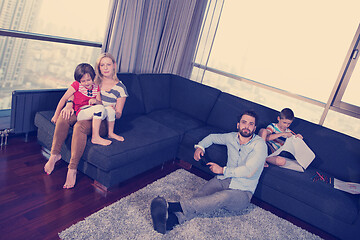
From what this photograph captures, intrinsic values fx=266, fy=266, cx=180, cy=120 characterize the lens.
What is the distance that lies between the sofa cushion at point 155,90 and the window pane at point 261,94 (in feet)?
3.23

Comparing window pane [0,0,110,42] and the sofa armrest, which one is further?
window pane [0,0,110,42]

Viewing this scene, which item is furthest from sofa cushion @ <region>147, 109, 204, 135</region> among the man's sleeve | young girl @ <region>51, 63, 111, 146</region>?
young girl @ <region>51, 63, 111, 146</region>

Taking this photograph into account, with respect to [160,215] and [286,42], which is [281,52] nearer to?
[286,42]

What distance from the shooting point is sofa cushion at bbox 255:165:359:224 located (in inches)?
86.6

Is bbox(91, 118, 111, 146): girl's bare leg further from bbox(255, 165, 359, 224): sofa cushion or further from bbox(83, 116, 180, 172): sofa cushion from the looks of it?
bbox(255, 165, 359, 224): sofa cushion

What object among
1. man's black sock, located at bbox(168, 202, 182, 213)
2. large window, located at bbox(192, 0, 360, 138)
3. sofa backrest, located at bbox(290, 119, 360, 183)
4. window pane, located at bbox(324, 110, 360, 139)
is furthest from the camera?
large window, located at bbox(192, 0, 360, 138)

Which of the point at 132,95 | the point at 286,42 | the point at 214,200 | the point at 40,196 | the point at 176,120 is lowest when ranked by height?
the point at 40,196

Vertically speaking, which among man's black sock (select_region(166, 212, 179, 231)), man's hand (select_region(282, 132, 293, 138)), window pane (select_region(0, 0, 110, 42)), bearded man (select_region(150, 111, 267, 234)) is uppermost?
window pane (select_region(0, 0, 110, 42))

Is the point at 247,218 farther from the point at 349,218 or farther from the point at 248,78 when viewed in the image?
the point at 248,78

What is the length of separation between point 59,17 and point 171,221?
9.67ft

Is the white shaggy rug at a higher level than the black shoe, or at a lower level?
lower

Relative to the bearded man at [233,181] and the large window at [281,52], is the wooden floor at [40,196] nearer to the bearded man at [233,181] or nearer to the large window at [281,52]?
the bearded man at [233,181]

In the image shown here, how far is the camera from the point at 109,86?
2.43m

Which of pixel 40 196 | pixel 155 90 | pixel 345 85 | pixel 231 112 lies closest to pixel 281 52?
pixel 345 85
